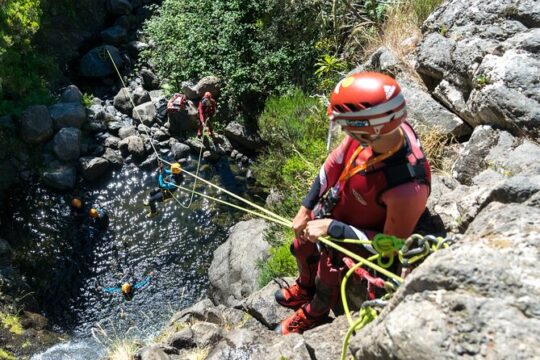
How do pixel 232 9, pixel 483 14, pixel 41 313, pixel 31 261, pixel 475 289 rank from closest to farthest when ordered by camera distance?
pixel 475 289 → pixel 483 14 → pixel 41 313 → pixel 31 261 → pixel 232 9

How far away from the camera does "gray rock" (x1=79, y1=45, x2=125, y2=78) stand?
38.3 ft

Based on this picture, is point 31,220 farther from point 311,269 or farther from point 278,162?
point 311,269

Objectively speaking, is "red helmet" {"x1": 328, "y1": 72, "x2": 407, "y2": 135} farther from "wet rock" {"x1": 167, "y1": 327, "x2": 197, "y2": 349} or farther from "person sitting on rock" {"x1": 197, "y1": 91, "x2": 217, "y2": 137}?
"person sitting on rock" {"x1": 197, "y1": 91, "x2": 217, "y2": 137}

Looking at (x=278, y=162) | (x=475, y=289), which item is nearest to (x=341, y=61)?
(x=278, y=162)

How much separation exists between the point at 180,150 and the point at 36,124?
117 inches

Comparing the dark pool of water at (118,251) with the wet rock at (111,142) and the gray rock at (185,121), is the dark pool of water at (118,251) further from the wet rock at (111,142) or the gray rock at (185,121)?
the gray rock at (185,121)

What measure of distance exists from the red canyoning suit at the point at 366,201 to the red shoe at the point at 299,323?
0.11 meters

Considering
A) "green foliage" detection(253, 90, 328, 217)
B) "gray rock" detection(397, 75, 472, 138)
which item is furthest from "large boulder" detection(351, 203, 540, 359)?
"green foliage" detection(253, 90, 328, 217)

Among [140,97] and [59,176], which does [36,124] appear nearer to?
[59,176]

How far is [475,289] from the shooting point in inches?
69.0

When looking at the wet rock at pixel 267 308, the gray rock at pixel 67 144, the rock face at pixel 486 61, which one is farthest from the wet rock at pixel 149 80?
the wet rock at pixel 267 308

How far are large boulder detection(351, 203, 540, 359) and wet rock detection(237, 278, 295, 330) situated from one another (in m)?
2.48

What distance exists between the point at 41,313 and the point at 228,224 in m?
3.60

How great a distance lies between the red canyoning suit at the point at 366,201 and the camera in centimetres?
283
